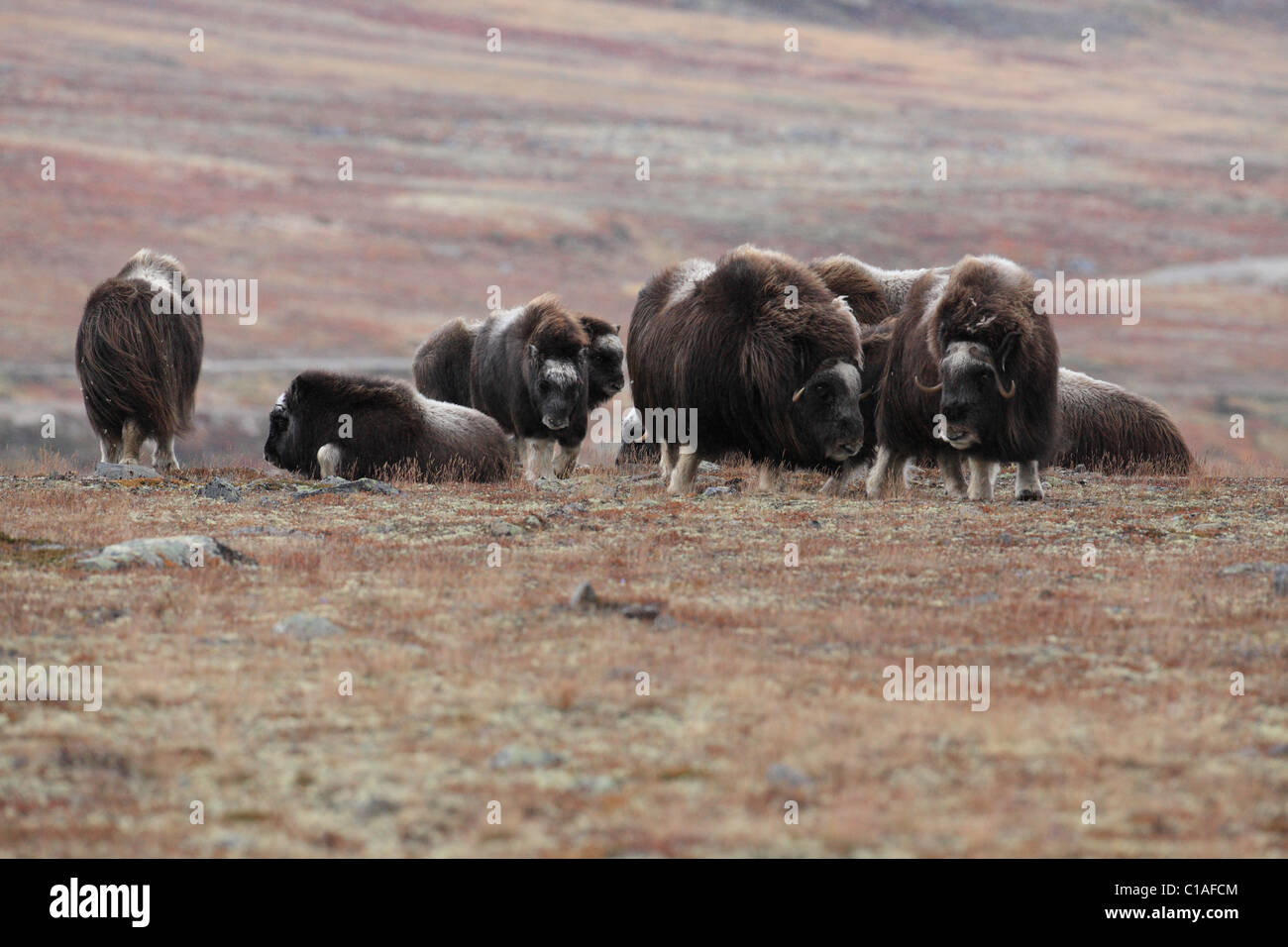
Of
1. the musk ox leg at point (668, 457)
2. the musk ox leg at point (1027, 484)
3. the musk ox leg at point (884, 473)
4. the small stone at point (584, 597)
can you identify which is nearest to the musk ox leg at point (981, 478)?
the musk ox leg at point (1027, 484)

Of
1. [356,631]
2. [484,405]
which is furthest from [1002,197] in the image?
[356,631]

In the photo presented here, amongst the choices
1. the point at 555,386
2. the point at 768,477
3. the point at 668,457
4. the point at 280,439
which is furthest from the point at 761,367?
the point at 280,439

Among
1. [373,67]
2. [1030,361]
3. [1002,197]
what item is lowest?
[1030,361]

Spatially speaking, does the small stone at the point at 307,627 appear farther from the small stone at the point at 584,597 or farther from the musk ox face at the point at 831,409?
the musk ox face at the point at 831,409

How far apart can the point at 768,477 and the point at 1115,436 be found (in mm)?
5593

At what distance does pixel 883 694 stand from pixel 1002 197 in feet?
368

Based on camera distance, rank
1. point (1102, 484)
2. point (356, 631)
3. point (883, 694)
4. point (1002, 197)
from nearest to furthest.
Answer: point (883, 694)
point (356, 631)
point (1102, 484)
point (1002, 197)

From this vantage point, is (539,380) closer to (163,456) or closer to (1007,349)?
(163,456)

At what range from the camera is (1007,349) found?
12.5 metres

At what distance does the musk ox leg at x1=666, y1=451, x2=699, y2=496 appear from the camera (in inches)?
550

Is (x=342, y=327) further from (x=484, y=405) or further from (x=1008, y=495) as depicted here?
(x=1008, y=495)

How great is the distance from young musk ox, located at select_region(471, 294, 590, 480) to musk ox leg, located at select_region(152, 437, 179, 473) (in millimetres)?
3538

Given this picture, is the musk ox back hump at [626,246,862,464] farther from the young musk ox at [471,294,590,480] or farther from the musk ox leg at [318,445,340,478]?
the musk ox leg at [318,445,340,478]

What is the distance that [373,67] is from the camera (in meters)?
139
